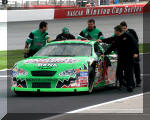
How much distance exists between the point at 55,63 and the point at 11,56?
12.7 meters

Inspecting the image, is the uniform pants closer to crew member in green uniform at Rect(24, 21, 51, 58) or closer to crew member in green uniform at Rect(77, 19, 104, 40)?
crew member in green uniform at Rect(77, 19, 104, 40)

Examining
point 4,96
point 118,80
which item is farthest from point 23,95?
point 118,80

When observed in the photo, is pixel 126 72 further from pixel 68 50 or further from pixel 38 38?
pixel 38 38

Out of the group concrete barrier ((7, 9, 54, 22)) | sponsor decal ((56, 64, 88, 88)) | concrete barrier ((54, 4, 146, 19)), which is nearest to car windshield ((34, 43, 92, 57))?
sponsor decal ((56, 64, 88, 88))

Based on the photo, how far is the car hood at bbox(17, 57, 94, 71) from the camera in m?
13.8

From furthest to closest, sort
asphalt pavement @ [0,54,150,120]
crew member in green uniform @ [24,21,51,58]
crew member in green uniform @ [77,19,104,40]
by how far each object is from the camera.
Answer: crew member in green uniform @ [77,19,104,40] → crew member in green uniform @ [24,21,51,58] → asphalt pavement @ [0,54,150,120]

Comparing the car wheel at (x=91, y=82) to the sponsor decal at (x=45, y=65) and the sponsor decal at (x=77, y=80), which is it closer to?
the sponsor decal at (x=77, y=80)

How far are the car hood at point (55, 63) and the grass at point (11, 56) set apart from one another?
8368 millimetres

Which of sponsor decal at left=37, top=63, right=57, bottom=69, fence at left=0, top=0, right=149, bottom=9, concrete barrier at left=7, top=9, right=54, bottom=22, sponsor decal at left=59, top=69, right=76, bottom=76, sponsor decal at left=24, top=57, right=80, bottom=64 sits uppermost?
fence at left=0, top=0, right=149, bottom=9

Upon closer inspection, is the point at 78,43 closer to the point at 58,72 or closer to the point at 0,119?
the point at 58,72

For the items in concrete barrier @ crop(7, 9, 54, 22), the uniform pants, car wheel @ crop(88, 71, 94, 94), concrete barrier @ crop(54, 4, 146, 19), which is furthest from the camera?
concrete barrier @ crop(54, 4, 146, 19)

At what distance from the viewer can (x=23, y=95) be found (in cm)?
1416

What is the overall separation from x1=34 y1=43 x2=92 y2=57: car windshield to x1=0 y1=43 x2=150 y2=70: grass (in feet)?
24.6

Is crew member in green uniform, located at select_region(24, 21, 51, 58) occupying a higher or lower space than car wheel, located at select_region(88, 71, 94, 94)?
higher
